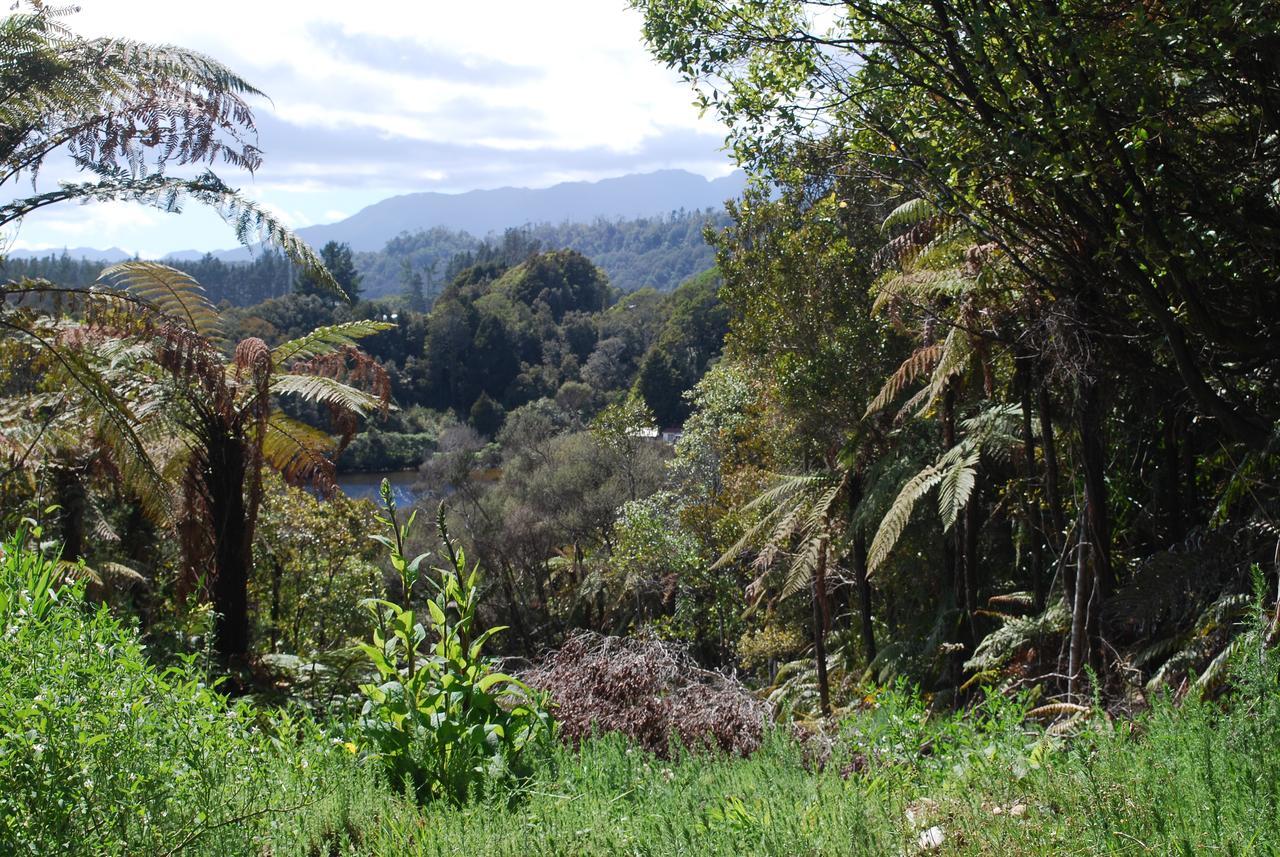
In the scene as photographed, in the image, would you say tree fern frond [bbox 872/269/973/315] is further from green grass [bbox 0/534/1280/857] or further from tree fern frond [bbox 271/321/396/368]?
tree fern frond [bbox 271/321/396/368]

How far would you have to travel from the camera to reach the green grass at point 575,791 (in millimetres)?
2213

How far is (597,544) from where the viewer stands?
77.3 feet

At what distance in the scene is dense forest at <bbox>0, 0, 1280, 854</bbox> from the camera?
2473 mm

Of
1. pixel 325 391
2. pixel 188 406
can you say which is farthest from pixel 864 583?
pixel 188 406

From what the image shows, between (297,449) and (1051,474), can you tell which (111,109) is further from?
(1051,474)

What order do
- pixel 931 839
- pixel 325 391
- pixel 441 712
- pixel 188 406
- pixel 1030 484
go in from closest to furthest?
pixel 931 839
pixel 441 712
pixel 1030 484
pixel 188 406
pixel 325 391

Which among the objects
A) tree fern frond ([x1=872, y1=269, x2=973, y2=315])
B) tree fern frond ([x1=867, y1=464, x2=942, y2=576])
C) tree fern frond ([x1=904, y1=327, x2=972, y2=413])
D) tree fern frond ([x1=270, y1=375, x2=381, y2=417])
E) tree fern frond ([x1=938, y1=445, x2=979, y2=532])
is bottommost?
tree fern frond ([x1=867, y1=464, x2=942, y2=576])

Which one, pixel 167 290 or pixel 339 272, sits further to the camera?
pixel 339 272

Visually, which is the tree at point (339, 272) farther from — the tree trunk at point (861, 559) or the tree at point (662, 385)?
the tree trunk at point (861, 559)

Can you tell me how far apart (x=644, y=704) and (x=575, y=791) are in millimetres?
1287

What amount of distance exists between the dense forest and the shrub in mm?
21

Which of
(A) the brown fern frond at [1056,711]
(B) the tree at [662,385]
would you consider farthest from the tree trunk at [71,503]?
(B) the tree at [662,385]

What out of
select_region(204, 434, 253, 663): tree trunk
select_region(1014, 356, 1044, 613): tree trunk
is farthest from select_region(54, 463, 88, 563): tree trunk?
select_region(1014, 356, 1044, 613): tree trunk

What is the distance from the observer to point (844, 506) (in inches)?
347
